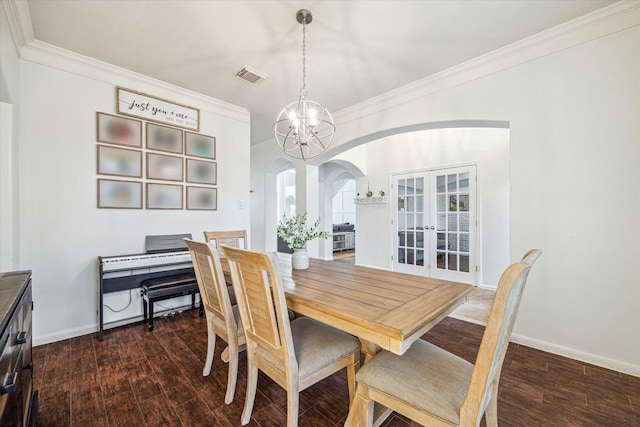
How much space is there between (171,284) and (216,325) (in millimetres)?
1153

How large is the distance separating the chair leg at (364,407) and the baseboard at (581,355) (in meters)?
1.97

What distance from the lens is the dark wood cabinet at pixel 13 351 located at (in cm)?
84

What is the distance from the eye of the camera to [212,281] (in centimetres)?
174

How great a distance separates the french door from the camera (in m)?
4.51

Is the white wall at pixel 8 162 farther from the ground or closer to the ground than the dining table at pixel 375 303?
farther from the ground

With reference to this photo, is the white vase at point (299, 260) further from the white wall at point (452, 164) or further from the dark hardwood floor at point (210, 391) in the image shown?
the white wall at point (452, 164)

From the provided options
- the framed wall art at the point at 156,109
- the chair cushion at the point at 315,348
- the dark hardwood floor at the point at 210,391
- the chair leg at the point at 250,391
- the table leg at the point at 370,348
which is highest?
the framed wall art at the point at 156,109

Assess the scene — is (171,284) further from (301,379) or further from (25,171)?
(301,379)

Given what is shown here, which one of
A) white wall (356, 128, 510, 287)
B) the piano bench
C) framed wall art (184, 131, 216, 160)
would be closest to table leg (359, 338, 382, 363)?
the piano bench

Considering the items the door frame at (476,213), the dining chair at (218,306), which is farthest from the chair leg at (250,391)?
the door frame at (476,213)

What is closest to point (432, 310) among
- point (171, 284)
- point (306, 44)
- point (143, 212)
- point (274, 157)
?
point (306, 44)

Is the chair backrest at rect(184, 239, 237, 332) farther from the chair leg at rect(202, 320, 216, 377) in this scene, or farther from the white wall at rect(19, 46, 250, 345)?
the white wall at rect(19, 46, 250, 345)

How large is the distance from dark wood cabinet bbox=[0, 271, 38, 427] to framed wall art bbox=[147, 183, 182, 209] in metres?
1.76

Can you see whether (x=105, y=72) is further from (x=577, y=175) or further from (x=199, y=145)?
(x=577, y=175)
